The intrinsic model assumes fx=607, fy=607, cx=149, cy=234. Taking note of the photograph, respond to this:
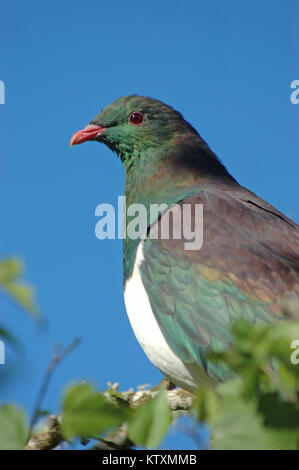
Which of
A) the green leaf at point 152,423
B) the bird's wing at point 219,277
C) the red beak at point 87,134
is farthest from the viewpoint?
the red beak at point 87,134

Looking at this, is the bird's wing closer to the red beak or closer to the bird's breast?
the bird's breast

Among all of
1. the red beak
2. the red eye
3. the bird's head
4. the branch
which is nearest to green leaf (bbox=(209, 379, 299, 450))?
the branch

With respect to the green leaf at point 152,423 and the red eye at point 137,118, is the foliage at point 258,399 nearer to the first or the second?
the green leaf at point 152,423

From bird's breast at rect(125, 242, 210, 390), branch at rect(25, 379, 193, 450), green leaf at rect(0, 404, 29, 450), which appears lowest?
green leaf at rect(0, 404, 29, 450)

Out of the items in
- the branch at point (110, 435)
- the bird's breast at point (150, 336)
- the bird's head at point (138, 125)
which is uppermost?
the bird's head at point (138, 125)

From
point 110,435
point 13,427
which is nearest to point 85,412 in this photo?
point 13,427

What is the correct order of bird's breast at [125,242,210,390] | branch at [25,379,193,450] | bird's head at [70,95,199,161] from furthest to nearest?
bird's head at [70,95,199,161] < bird's breast at [125,242,210,390] < branch at [25,379,193,450]

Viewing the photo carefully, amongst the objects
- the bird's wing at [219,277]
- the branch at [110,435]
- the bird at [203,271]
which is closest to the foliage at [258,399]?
the branch at [110,435]

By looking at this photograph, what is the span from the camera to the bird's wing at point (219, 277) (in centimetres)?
346

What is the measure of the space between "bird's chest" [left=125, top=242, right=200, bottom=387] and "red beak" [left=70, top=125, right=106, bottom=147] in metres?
1.58

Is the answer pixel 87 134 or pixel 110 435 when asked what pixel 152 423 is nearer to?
pixel 110 435

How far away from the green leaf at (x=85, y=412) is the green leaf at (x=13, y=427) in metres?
0.08

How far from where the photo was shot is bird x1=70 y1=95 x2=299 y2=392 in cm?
348
